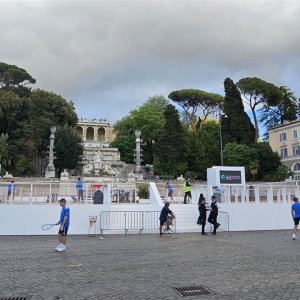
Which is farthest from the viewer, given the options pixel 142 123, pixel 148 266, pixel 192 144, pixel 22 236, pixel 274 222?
pixel 142 123

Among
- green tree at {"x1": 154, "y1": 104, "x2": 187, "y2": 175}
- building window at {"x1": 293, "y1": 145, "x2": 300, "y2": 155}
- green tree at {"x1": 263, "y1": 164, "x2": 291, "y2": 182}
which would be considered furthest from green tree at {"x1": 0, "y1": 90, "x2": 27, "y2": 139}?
building window at {"x1": 293, "y1": 145, "x2": 300, "y2": 155}

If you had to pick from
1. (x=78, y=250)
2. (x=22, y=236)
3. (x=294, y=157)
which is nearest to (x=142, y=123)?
(x=294, y=157)

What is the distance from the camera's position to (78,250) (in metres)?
12.6

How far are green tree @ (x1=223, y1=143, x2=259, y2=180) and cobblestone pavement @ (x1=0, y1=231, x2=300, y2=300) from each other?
137ft

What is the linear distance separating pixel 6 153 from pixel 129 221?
40028 mm

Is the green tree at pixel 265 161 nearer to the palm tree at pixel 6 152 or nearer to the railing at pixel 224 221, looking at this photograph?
the palm tree at pixel 6 152

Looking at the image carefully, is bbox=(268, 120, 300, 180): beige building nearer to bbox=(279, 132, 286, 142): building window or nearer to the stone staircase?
bbox=(279, 132, 286, 142): building window

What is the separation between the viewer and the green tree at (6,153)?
53781 millimetres

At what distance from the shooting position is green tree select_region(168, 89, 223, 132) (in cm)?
7756

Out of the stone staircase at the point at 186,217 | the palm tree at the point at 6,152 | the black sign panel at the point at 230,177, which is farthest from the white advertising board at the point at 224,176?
the palm tree at the point at 6,152

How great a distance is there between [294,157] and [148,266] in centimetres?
6056

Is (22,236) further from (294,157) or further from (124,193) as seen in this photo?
(294,157)

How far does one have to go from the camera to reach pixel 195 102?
7900 cm

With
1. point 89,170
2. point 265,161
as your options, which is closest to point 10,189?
point 89,170
